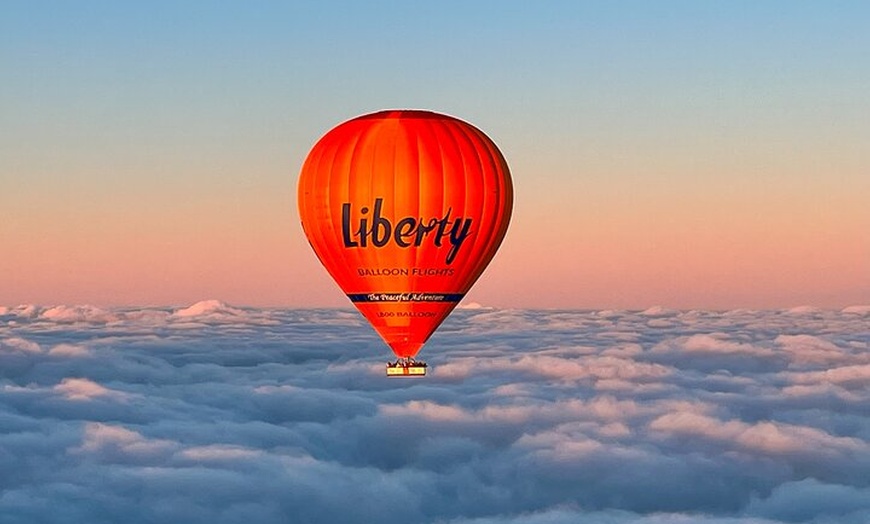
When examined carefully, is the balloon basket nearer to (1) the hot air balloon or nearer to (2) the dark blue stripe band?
(1) the hot air balloon

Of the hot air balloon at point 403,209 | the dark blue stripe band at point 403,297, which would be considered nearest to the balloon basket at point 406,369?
the hot air balloon at point 403,209

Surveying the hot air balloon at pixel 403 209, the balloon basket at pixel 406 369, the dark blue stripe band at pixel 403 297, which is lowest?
the balloon basket at pixel 406 369

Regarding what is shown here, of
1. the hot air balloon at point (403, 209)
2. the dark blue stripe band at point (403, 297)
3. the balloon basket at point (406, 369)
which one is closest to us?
the balloon basket at point (406, 369)

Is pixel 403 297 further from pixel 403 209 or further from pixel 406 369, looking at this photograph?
pixel 403 209

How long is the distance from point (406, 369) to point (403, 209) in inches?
220

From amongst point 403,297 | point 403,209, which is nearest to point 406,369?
point 403,297

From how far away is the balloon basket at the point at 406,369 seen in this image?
59747 millimetres

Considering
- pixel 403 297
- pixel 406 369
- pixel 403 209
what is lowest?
pixel 406 369

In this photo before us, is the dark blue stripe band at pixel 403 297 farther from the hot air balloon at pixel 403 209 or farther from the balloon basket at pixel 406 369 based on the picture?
the balloon basket at pixel 406 369

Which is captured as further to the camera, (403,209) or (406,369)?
(403,209)

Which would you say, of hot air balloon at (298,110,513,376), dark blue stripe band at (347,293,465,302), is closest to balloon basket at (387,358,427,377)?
hot air balloon at (298,110,513,376)

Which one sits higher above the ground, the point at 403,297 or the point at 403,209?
the point at 403,209

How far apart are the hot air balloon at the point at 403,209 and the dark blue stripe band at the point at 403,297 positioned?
0.04 meters

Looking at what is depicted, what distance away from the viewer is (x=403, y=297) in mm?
61656
